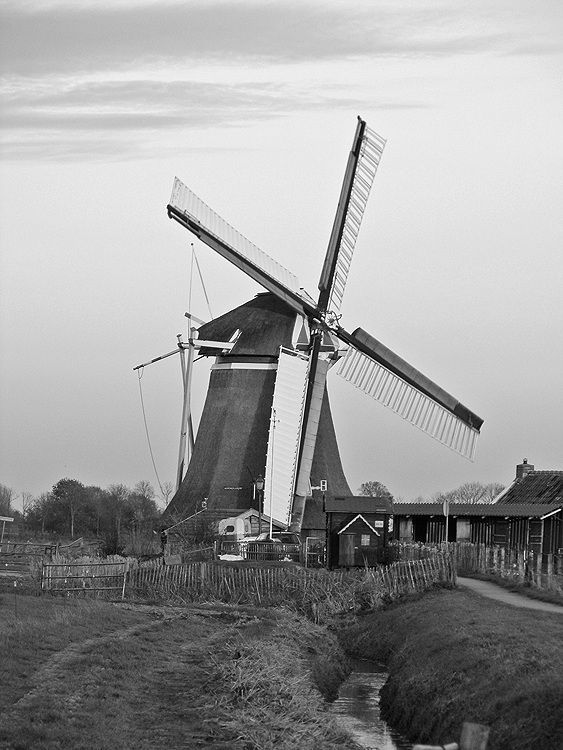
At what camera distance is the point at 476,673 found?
1783cm

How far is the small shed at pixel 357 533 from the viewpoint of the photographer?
42531mm

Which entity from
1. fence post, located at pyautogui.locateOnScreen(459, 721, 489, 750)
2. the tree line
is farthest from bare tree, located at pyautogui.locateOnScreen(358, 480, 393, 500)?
fence post, located at pyautogui.locateOnScreen(459, 721, 489, 750)

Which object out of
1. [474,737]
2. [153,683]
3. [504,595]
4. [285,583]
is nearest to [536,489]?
[285,583]

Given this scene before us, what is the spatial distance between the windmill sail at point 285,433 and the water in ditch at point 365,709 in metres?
19.8

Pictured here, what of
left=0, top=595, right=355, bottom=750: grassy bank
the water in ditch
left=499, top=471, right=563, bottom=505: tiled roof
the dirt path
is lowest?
the water in ditch

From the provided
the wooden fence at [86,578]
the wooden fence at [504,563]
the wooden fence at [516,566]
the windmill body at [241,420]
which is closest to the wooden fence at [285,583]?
the wooden fence at [86,578]

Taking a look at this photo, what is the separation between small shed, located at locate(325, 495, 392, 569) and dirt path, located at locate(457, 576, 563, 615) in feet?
14.9

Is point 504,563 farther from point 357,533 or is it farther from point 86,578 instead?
point 86,578

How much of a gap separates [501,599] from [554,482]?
2543 centimetres

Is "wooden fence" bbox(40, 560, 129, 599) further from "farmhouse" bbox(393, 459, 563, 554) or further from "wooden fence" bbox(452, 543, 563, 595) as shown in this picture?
"farmhouse" bbox(393, 459, 563, 554)

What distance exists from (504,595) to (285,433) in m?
18.5

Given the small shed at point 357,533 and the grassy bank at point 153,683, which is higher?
the small shed at point 357,533

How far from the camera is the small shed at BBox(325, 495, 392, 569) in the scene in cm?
4253

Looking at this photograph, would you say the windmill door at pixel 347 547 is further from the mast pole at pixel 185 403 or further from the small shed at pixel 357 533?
the mast pole at pixel 185 403
